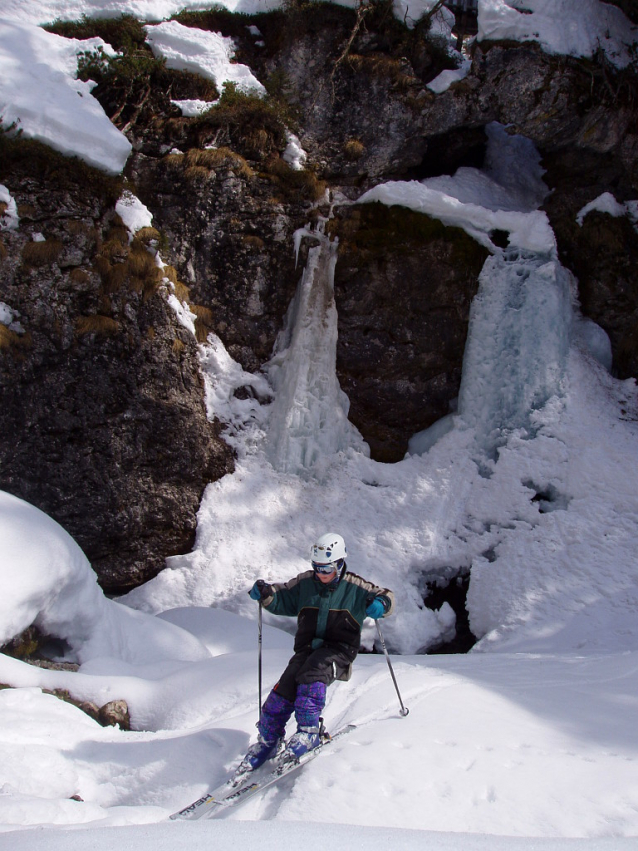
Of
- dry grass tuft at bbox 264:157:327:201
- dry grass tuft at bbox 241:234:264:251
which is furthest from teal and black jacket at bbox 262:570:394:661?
dry grass tuft at bbox 264:157:327:201

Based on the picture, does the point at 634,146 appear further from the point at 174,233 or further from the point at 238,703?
the point at 238,703

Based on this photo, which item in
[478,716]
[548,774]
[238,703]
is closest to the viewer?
[548,774]

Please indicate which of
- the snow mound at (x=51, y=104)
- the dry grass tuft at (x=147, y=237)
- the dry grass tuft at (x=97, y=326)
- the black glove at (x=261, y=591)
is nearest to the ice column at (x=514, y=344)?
the dry grass tuft at (x=147, y=237)

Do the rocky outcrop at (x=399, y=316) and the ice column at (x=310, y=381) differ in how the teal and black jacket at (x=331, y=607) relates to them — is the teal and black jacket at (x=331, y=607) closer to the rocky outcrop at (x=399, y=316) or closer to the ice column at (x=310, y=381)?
the ice column at (x=310, y=381)

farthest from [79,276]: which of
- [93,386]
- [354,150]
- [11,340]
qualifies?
[354,150]

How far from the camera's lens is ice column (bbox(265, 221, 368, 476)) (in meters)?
9.57

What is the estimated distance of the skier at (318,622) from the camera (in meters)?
3.86

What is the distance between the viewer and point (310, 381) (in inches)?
388

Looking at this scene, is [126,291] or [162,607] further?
[126,291]

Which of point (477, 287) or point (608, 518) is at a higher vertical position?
point (477, 287)

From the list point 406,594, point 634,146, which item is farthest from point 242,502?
point 634,146

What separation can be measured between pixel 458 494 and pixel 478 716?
5.58 meters

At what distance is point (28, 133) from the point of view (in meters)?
8.70

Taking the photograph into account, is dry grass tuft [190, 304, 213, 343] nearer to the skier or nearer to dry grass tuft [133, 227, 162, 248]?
dry grass tuft [133, 227, 162, 248]
